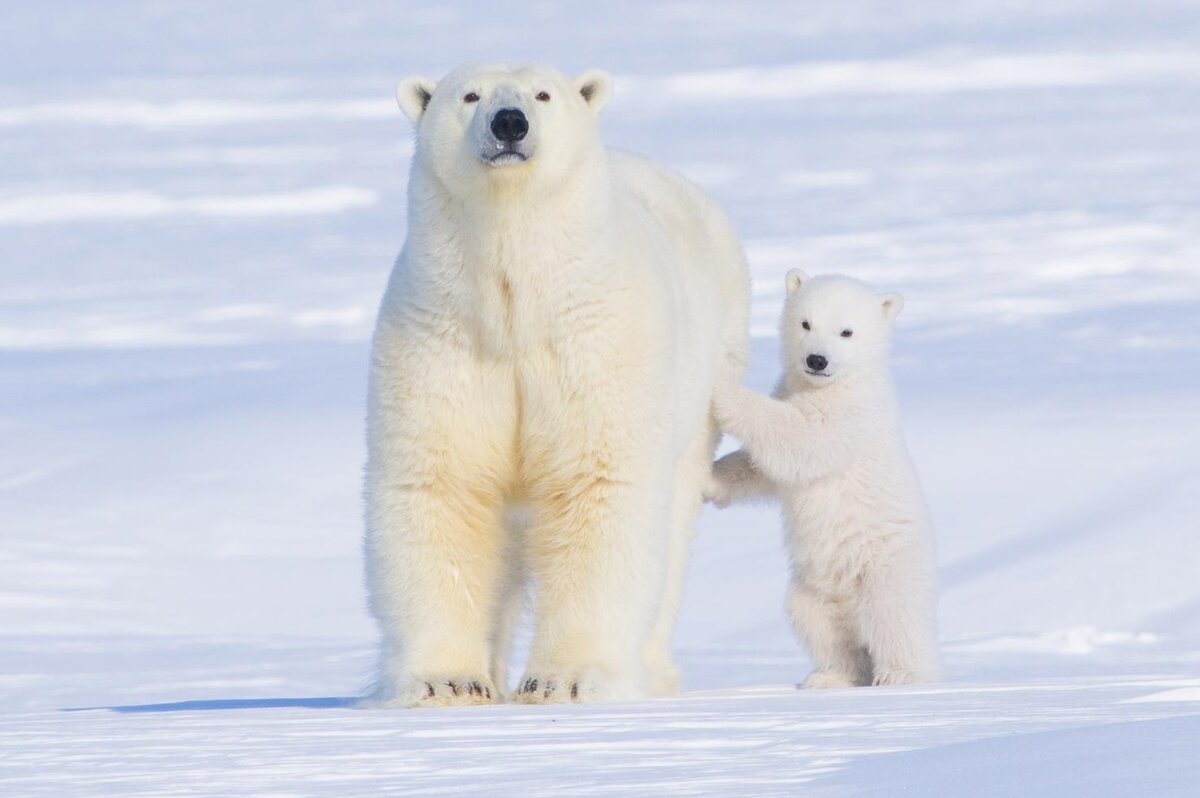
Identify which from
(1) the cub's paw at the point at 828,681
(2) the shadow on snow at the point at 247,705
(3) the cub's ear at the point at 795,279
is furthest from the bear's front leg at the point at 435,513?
(3) the cub's ear at the point at 795,279

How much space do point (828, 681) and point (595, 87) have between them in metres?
2.10

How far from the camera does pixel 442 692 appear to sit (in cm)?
526

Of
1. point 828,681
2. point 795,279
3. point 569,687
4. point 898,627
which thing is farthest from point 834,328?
point 569,687

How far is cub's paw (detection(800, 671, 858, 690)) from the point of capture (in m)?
A: 6.60

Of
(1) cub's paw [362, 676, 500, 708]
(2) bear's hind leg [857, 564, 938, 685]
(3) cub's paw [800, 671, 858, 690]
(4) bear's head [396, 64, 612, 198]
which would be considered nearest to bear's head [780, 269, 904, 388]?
(2) bear's hind leg [857, 564, 938, 685]

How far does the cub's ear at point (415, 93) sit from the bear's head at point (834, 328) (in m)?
1.73

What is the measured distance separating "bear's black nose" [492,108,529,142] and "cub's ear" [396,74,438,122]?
1.33ft

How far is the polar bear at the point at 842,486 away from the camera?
6.56 metres

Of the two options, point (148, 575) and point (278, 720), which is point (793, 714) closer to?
point (278, 720)

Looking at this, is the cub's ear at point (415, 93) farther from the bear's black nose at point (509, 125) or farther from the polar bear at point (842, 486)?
the polar bear at point (842, 486)

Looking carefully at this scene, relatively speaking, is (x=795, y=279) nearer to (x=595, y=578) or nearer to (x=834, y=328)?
(x=834, y=328)

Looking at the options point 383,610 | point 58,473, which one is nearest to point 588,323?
point 383,610

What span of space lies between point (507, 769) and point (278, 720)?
120 centimetres

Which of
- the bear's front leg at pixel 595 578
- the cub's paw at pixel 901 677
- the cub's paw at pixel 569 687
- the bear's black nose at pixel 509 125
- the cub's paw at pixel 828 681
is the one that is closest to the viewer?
the bear's black nose at pixel 509 125
